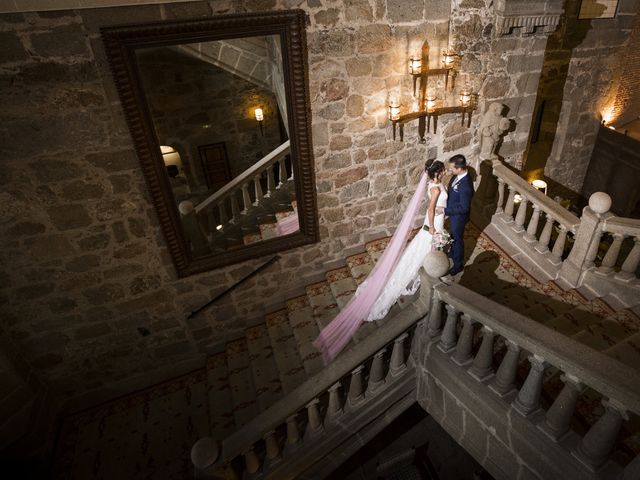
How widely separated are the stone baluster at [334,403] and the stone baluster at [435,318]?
1.08 metres

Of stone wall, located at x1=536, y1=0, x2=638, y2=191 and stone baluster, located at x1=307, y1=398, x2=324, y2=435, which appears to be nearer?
stone baluster, located at x1=307, y1=398, x2=324, y2=435

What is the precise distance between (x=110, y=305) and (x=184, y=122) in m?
5.91

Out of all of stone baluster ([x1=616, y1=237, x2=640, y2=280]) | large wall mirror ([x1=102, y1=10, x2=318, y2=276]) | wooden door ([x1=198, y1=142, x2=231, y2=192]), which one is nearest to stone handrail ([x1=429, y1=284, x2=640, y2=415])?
stone baluster ([x1=616, y1=237, x2=640, y2=280])

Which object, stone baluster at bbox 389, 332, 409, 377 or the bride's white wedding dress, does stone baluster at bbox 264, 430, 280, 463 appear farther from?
the bride's white wedding dress

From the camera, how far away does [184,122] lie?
9.39 m

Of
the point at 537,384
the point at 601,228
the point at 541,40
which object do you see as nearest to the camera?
the point at 537,384

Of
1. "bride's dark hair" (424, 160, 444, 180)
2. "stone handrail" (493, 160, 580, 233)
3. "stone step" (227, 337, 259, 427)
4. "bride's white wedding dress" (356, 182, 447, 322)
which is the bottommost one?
"stone step" (227, 337, 259, 427)

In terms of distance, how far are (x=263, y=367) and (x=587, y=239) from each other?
438 cm

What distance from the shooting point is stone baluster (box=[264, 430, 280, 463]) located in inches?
152

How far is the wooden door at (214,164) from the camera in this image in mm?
10008

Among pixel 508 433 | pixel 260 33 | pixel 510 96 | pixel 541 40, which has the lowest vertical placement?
pixel 508 433

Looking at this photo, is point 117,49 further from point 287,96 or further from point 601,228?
point 601,228

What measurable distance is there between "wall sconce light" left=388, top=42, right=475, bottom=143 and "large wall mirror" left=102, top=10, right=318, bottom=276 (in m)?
1.31

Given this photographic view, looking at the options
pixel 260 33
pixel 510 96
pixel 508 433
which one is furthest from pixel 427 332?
pixel 510 96
